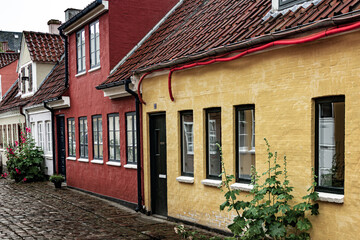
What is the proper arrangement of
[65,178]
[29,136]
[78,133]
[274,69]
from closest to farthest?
[274,69] → [78,133] → [65,178] → [29,136]

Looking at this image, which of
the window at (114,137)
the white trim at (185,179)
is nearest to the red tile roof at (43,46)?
the window at (114,137)

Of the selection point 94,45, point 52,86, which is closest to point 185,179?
point 94,45

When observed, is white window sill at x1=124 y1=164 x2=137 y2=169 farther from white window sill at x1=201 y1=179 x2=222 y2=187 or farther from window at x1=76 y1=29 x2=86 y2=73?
window at x1=76 y1=29 x2=86 y2=73

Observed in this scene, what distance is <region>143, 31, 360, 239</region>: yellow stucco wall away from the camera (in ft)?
19.3

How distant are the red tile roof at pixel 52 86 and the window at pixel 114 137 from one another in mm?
3846

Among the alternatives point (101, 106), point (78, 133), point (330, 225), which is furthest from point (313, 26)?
point (78, 133)

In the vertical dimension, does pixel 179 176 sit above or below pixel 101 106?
below

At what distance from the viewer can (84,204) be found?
12.8 meters

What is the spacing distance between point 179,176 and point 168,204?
88cm

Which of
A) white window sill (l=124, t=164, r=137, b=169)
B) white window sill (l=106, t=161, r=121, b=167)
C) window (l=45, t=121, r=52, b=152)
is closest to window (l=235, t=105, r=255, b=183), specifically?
white window sill (l=124, t=164, r=137, b=169)

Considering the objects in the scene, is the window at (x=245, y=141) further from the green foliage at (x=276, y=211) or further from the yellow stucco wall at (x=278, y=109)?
the green foliage at (x=276, y=211)

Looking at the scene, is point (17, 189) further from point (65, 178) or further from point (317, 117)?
point (317, 117)

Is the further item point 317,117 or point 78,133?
point 78,133

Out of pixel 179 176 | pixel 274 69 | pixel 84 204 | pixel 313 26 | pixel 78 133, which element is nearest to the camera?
pixel 313 26
